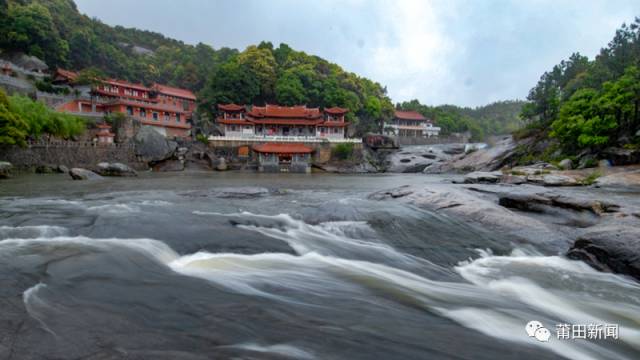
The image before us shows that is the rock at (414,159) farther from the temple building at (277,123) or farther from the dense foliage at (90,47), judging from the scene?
the dense foliage at (90,47)

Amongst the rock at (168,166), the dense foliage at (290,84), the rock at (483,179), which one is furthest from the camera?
the dense foliage at (290,84)

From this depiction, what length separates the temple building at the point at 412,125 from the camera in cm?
6656

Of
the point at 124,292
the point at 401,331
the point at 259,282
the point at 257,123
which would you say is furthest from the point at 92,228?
the point at 257,123

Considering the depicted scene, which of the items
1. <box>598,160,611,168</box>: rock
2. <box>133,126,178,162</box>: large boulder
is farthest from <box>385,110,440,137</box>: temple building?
<box>598,160,611,168</box>: rock

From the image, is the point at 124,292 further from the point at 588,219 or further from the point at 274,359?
the point at 588,219

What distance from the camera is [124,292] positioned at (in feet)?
15.4

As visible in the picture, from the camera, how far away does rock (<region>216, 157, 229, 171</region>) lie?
Result: 129ft

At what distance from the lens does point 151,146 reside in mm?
37469

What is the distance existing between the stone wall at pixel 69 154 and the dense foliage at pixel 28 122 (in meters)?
1.24

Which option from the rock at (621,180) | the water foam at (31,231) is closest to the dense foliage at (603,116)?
→ the rock at (621,180)

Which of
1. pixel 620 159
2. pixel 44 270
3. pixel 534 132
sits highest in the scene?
pixel 534 132

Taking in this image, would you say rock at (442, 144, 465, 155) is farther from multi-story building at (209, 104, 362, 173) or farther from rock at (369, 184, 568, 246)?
rock at (369, 184, 568, 246)

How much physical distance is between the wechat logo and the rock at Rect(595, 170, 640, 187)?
19210mm

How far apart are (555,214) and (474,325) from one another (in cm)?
650
